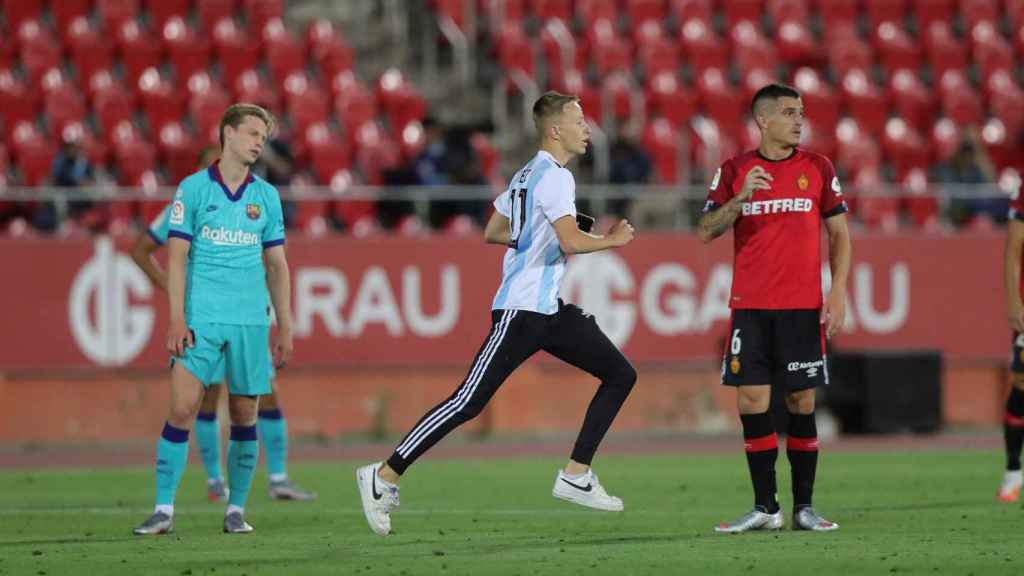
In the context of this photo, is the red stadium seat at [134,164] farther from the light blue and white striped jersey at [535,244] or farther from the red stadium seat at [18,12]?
the light blue and white striped jersey at [535,244]

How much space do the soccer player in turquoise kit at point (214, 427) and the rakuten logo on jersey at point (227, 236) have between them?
161 cm

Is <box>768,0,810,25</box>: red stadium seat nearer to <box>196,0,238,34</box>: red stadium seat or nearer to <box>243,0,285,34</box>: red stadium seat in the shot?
<box>243,0,285,34</box>: red stadium seat

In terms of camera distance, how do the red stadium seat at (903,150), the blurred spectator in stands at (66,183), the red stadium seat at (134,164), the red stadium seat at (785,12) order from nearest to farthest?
1. the blurred spectator in stands at (66,183)
2. the red stadium seat at (134,164)
3. the red stadium seat at (903,150)
4. the red stadium seat at (785,12)

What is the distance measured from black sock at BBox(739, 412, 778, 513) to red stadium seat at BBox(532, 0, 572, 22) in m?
13.9

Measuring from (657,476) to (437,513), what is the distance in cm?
337

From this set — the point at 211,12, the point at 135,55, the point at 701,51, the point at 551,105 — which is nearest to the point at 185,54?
the point at 135,55

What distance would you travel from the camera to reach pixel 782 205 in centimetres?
973

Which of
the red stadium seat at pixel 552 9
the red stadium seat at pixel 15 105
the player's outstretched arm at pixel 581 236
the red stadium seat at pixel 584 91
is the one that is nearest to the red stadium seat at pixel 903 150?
the red stadium seat at pixel 584 91

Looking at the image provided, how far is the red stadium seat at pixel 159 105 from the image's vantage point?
68.1 ft

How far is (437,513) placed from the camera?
1138 cm

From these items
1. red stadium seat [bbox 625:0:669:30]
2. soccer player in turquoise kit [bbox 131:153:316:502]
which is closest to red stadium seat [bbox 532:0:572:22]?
red stadium seat [bbox 625:0:669:30]

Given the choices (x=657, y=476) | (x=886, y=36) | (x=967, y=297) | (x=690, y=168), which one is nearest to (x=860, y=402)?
(x=967, y=297)

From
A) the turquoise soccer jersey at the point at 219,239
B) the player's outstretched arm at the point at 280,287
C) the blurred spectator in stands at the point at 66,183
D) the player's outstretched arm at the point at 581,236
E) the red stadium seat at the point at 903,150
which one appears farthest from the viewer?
the red stadium seat at the point at 903,150

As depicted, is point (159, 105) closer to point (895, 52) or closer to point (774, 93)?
point (895, 52)
